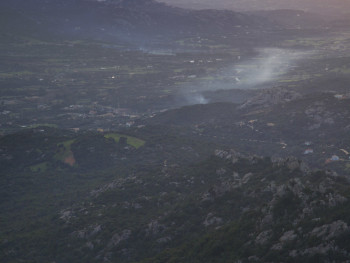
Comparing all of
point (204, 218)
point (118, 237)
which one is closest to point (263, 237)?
point (204, 218)

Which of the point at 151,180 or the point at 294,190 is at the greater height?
the point at 294,190

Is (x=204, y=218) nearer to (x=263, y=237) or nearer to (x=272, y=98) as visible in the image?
(x=263, y=237)

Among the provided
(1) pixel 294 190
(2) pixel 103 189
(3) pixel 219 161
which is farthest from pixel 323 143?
(1) pixel 294 190

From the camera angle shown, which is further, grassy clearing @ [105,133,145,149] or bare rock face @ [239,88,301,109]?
bare rock face @ [239,88,301,109]

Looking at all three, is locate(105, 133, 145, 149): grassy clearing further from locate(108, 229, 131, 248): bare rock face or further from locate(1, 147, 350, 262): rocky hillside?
locate(108, 229, 131, 248): bare rock face

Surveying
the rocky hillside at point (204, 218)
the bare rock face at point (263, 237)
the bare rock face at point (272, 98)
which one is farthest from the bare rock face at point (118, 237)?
the bare rock face at point (272, 98)

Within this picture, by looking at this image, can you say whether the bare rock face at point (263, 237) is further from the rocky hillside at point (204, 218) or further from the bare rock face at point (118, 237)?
the bare rock face at point (118, 237)

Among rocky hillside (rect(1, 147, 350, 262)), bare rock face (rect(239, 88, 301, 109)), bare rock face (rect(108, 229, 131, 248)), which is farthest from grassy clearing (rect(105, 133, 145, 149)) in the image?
bare rock face (rect(108, 229, 131, 248))

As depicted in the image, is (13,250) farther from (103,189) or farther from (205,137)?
(205,137)
